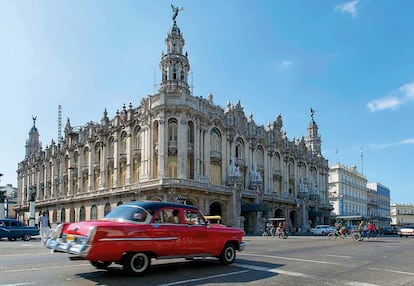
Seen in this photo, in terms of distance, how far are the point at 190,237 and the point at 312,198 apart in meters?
58.8

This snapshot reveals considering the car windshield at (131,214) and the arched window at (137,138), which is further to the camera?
the arched window at (137,138)

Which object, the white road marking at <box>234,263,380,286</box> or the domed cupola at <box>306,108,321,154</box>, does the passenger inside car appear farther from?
the domed cupola at <box>306,108,321,154</box>

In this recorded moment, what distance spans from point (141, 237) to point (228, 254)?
3588 millimetres

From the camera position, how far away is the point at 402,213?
433 ft

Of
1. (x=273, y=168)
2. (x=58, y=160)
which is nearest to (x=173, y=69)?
(x=273, y=168)

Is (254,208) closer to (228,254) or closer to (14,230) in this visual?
(14,230)

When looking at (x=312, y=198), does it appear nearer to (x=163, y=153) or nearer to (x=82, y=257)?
(x=163, y=153)

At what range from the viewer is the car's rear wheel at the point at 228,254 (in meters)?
12.5

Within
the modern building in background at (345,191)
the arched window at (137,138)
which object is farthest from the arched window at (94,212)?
the modern building in background at (345,191)

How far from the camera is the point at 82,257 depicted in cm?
969

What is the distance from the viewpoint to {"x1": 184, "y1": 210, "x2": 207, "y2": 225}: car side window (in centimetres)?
1163

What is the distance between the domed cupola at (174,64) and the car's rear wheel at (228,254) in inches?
1385

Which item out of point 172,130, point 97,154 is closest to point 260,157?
point 172,130

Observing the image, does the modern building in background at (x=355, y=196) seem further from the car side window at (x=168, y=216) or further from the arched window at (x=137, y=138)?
the car side window at (x=168, y=216)
